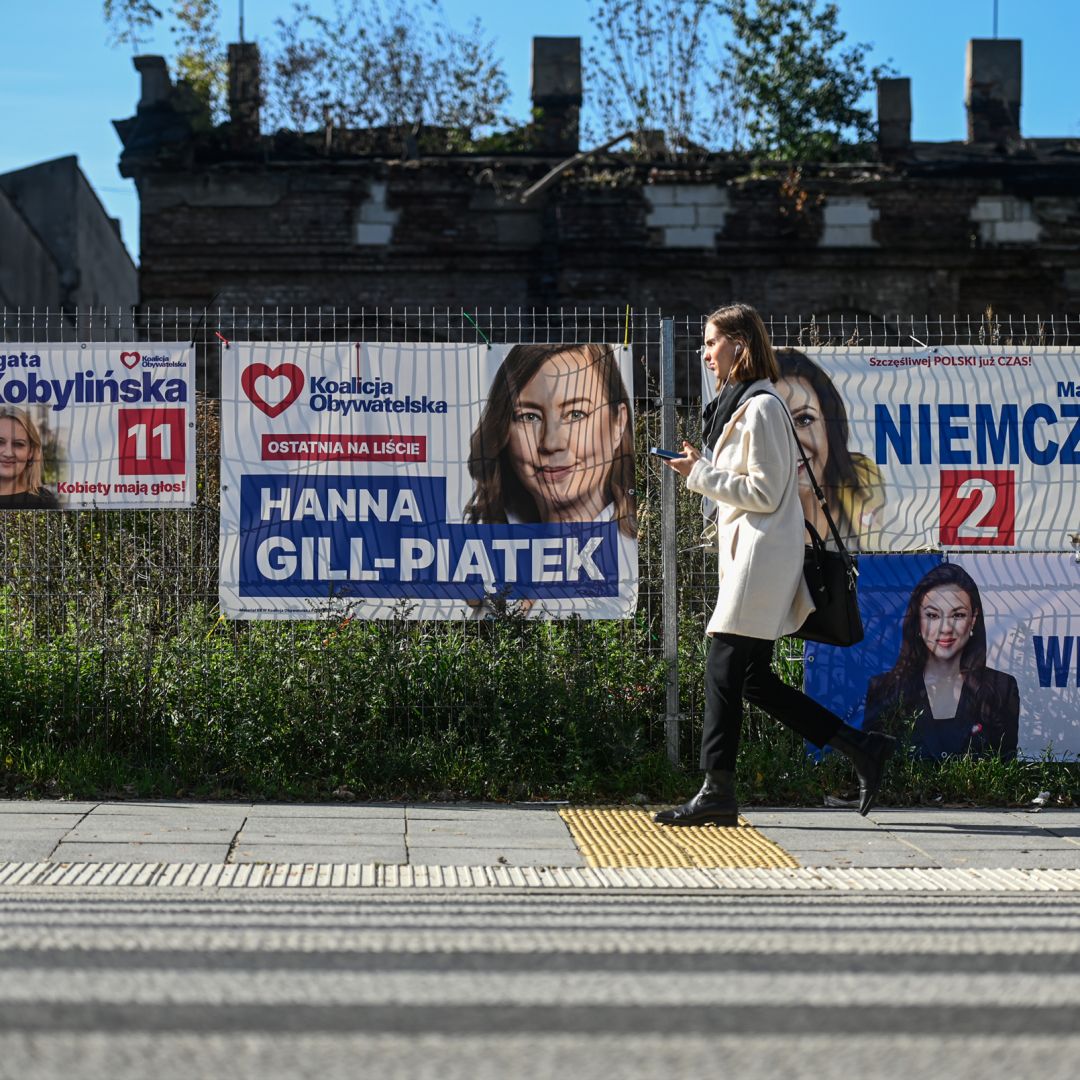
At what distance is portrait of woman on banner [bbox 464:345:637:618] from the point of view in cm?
724

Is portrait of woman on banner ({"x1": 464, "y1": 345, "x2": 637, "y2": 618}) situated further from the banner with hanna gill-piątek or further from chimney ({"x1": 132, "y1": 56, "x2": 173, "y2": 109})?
chimney ({"x1": 132, "y1": 56, "x2": 173, "y2": 109})

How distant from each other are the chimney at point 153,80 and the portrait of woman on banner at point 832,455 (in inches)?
631

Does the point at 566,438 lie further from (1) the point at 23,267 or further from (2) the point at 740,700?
(1) the point at 23,267

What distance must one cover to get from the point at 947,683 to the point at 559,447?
2.14 metres

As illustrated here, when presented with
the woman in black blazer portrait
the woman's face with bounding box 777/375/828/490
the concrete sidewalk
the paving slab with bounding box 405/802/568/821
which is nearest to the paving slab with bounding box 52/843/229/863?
the concrete sidewalk

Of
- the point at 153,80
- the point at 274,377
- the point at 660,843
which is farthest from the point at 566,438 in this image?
the point at 153,80

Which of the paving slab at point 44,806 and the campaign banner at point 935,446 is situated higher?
the campaign banner at point 935,446

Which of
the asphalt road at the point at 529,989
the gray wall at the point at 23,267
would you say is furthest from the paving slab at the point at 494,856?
the gray wall at the point at 23,267

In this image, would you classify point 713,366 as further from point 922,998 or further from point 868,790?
point 922,998

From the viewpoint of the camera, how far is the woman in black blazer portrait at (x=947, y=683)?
282 inches

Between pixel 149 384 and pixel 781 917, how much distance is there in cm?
424

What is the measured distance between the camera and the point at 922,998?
333 centimetres

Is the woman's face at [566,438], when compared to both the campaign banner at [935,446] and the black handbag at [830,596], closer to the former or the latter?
the campaign banner at [935,446]

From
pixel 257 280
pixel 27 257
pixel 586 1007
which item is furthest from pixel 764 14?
pixel 586 1007
